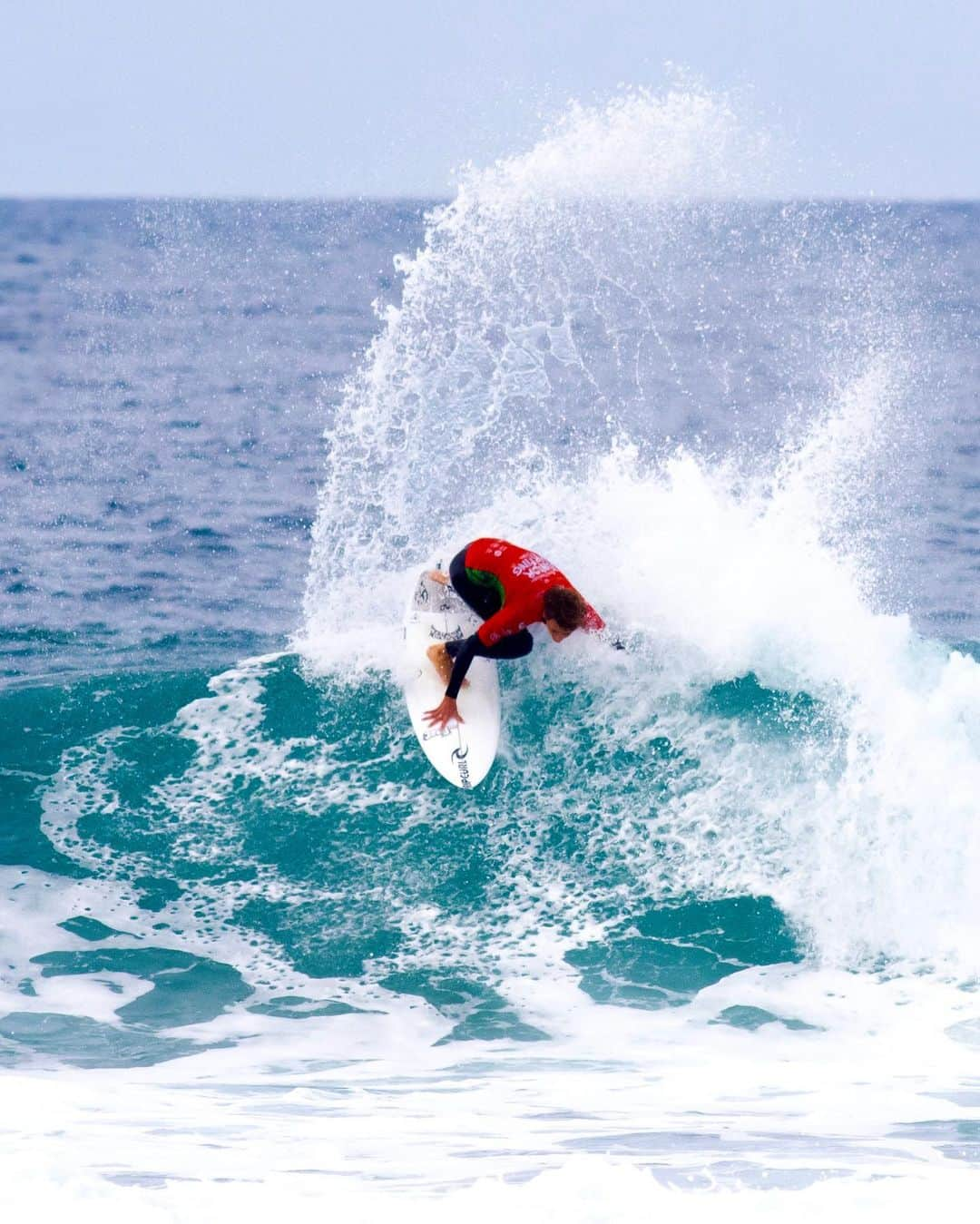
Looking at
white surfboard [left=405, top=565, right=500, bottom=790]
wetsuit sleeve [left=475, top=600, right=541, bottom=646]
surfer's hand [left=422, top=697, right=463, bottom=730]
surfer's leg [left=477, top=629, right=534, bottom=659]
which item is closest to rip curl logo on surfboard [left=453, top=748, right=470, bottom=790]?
white surfboard [left=405, top=565, right=500, bottom=790]

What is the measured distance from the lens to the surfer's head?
8062 mm

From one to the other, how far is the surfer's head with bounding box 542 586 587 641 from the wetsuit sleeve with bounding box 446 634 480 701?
1.64ft

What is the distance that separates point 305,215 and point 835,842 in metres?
70.6

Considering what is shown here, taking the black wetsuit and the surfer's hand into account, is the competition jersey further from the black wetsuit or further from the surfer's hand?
the surfer's hand

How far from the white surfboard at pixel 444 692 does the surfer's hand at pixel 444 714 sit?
0.04m

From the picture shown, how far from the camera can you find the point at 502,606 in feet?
28.7

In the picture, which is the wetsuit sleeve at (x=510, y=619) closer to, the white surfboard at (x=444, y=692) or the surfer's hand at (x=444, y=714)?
the surfer's hand at (x=444, y=714)

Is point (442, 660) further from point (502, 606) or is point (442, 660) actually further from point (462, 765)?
point (502, 606)

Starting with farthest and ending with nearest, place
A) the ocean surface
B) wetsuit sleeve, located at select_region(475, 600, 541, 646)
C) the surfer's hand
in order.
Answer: the surfer's hand, wetsuit sleeve, located at select_region(475, 600, 541, 646), the ocean surface

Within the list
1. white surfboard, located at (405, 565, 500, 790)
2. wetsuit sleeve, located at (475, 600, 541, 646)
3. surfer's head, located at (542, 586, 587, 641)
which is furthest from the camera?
white surfboard, located at (405, 565, 500, 790)

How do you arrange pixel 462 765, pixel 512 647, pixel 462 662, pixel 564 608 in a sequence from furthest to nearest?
pixel 462 765, pixel 512 647, pixel 462 662, pixel 564 608

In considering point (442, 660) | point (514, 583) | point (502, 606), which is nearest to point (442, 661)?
point (442, 660)

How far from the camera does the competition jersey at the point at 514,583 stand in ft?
27.2

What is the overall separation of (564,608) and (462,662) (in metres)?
0.77
